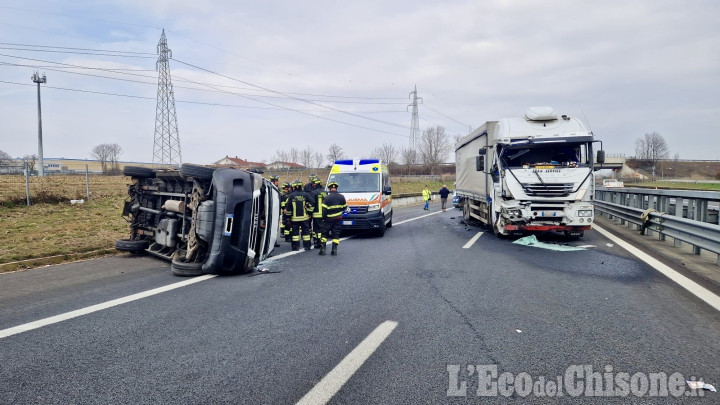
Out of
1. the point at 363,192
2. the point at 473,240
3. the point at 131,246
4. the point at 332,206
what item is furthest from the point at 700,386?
the point at 363,192

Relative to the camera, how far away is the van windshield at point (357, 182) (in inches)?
522

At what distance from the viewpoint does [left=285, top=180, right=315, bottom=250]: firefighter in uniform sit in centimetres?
1001

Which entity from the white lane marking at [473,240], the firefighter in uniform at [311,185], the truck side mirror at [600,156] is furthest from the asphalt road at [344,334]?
the truck side mirror at [600,156]

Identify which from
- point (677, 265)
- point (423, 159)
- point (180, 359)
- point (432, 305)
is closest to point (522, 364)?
point (432, 305)

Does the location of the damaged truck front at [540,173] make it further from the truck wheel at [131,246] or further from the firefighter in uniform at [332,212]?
the truck wheel at [131,246]

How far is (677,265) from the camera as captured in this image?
771 centimetres

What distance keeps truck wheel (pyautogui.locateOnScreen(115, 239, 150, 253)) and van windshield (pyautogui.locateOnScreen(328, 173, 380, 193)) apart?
5906mm

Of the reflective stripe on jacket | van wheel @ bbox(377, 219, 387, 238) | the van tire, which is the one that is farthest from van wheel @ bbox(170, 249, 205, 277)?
van wheel @ bbox(377, 219, 387, 238)

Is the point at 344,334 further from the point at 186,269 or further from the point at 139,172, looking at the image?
the point at 139,172

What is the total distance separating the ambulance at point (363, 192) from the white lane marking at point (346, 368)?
7.96 metres

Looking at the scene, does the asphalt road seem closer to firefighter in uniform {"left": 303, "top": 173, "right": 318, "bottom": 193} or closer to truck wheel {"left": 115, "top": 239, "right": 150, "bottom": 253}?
truck wheel {"left": 115, "top": 239, "right": 150, "bottom": 253}

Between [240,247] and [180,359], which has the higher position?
[240,247]

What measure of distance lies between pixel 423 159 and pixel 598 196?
4884 cm

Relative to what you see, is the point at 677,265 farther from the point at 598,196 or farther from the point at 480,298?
the point at 598,196
